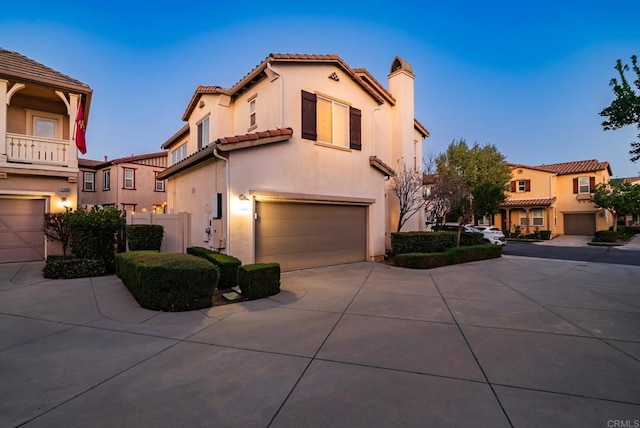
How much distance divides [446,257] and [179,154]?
54.1 ft

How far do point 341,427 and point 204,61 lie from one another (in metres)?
24.1

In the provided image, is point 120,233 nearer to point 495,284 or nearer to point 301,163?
point 301,163

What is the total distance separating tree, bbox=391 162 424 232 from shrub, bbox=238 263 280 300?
8.68 meters

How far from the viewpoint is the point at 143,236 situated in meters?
10.1

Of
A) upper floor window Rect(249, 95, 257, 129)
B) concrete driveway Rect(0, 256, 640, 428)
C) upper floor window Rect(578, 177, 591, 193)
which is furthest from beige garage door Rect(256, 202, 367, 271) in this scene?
upper floor window Rect(578, 177, 591, 193)

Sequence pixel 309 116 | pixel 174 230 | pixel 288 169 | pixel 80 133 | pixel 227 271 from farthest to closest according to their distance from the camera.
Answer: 1. pixel 80 133
2. pixel 174 230
3. pixel 309 116
4. pixel 288 169
5. pixel 227 271

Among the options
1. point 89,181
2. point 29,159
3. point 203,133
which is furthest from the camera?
point 89,181

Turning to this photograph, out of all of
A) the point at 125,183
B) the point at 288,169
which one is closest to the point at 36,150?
the point at 288,169

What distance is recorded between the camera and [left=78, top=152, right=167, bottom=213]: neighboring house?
2433cm

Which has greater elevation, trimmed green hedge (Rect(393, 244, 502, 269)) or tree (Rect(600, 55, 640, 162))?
tree (Rect(600, 55, 640, 162))

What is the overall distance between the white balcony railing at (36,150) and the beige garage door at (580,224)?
130ft

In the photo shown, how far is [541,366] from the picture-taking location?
11.7 ft

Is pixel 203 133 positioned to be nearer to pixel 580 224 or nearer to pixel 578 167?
pixel 578 167

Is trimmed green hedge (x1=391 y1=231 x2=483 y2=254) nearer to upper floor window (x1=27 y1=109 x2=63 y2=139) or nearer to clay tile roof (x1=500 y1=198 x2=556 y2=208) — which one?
upper floor window (x1=27 y1=109 x2=63 y2=139)
